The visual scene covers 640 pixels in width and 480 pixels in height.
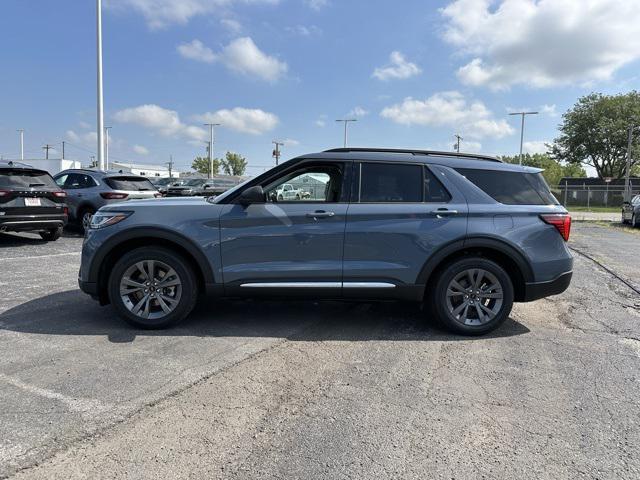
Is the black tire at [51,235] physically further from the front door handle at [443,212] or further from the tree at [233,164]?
the tree at [233,164]

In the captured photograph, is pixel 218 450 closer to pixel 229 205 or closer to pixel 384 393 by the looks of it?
pixel 384 393

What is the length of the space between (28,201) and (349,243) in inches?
313

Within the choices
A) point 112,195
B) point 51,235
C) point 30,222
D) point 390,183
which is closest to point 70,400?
point 390,183

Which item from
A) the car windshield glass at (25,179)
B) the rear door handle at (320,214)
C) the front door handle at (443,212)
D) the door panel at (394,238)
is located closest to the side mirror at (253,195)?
the rear door handle at (320,214)

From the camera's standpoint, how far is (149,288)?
4.79 m

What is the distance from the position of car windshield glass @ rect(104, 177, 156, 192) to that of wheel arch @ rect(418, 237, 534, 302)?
9.39 metres

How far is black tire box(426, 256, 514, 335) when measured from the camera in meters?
4.78

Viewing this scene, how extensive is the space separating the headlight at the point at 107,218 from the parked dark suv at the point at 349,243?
0.01 m

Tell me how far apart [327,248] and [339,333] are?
34.2 inches

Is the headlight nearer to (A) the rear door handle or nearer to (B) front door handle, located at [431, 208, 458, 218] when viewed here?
(A) the rear door handle

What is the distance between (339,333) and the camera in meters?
4.84

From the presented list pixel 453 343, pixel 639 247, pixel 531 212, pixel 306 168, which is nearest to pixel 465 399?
pixel 453 343

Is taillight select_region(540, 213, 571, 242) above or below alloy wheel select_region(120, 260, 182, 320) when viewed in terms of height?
above

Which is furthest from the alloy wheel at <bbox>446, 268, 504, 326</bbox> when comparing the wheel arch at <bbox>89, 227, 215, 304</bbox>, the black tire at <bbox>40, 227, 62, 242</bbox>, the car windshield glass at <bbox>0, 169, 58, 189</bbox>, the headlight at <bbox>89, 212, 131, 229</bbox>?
the black tire at <bbox>40, 227, 62, 242</bbox>
